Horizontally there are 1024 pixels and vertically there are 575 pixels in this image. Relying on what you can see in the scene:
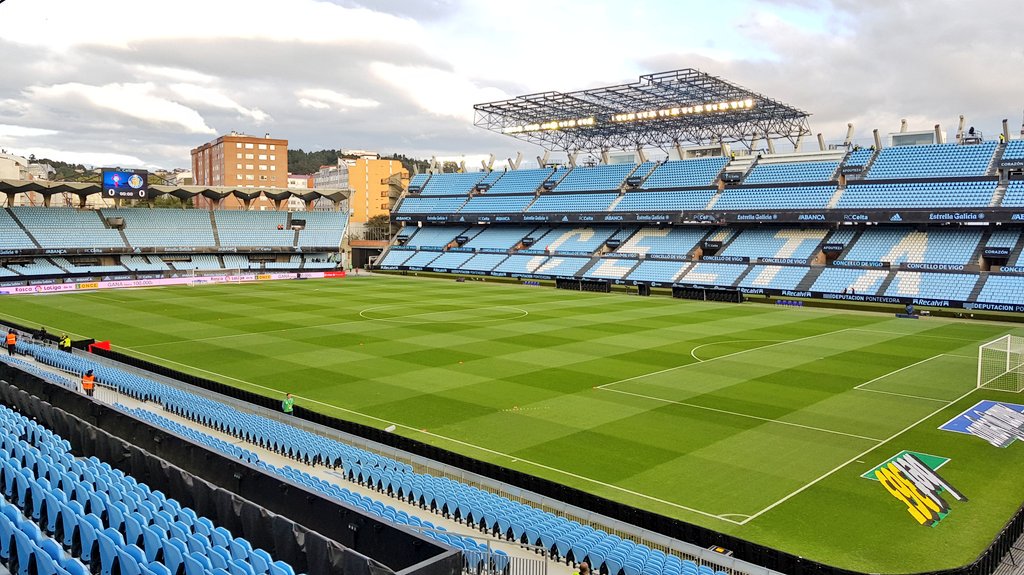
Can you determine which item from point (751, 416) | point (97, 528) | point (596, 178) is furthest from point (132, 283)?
point (97, 528)

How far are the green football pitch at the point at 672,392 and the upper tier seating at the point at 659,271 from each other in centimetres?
1231

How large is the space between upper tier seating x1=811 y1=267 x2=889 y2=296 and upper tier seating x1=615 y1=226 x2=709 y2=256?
47.2 ft

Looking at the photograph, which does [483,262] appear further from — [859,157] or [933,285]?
[933,285]

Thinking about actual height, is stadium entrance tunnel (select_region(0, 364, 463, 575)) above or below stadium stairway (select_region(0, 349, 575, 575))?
above

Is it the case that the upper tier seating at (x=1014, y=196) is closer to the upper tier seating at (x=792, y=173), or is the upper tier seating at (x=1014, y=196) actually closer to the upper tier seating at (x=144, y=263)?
the upper tier seating at (x=792, y=173)

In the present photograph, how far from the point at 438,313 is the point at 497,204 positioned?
41.0 metres

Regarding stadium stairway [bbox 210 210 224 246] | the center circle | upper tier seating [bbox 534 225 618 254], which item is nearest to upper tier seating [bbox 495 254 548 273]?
upper tier seating [bbox 534 225 618 254]

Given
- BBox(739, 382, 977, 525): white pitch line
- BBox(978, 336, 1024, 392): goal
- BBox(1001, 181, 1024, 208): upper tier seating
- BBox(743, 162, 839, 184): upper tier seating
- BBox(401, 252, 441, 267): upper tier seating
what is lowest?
BBox(739, 382, 977, 525): white pitch line

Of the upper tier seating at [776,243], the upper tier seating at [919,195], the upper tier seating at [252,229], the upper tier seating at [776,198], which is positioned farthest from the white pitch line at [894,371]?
the upper tier seating at [252,229]

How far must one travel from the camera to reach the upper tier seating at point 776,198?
A: 6272 cm

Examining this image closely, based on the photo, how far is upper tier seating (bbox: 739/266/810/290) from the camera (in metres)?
57.4

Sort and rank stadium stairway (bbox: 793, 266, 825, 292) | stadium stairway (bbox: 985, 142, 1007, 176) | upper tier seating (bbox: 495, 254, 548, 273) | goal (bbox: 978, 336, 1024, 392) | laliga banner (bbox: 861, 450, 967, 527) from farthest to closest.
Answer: upper tier seating (bbox: 495, 254, 548, 273), stadium stairway (bbox: 793, 266, 825, 292), stadium stairway (bbox: 985, 142, 1007, 176), goal (bbox: 978, 336, 1024, 392), laliga banner (bbox: 861, 450, 967, 527)

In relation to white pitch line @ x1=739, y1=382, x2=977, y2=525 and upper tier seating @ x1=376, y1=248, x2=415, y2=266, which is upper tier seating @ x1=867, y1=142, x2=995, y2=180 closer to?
white pitch line @ x1=739, y1=382, x2=977, y2=525

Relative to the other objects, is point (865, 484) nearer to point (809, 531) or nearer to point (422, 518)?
point (809, 531)
